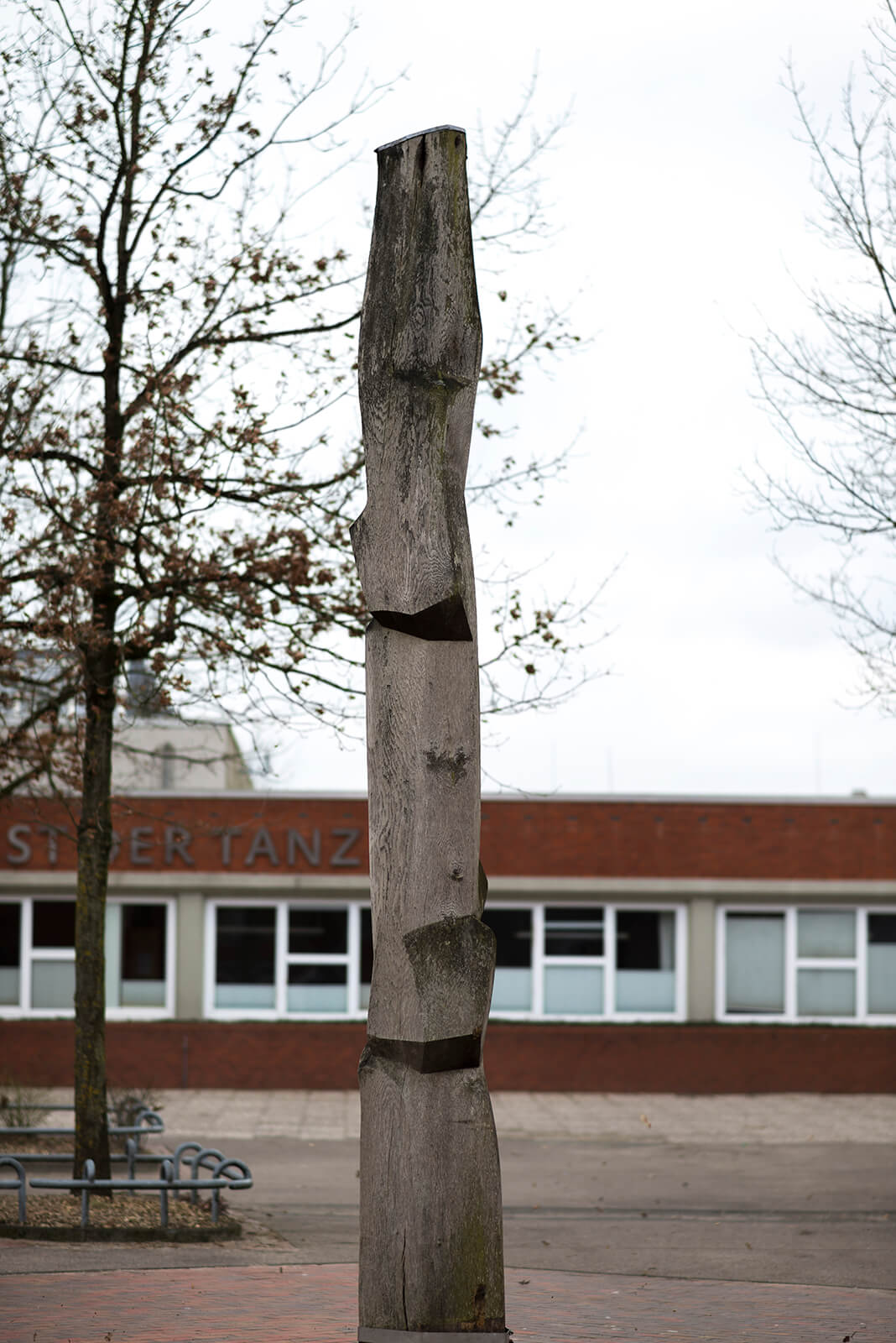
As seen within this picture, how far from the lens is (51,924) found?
87.5ft

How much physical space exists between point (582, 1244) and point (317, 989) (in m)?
14.4

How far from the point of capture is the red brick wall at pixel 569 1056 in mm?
25594

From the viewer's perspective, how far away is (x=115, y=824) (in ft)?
82.3

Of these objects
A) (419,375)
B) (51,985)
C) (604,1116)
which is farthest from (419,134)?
(51,985)

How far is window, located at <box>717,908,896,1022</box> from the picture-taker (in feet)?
88.3

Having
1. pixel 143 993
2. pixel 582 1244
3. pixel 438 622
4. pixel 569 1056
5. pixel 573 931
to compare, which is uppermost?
pixel 438 622

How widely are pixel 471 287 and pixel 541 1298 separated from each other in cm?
615

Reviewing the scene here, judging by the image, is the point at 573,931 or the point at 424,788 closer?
the point at 424,788

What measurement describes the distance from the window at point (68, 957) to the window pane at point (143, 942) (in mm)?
13

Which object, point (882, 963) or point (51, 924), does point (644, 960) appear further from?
point (51, 924)

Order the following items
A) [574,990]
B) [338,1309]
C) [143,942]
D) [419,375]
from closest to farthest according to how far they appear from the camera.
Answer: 1. [419,375]
2. [338,1309]
3. [143,942]
4. [574,990]

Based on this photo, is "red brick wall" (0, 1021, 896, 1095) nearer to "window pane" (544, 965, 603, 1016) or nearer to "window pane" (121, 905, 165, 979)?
"window pane" (544, 965, 603, 1016)

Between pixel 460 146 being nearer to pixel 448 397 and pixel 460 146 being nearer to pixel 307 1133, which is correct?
pixel 448 397

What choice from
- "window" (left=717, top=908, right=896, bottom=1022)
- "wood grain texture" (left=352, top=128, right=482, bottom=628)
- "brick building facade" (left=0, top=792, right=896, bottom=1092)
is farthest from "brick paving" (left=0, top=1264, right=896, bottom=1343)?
"window" (left=717, top=908, right=896, bottom=1022)
